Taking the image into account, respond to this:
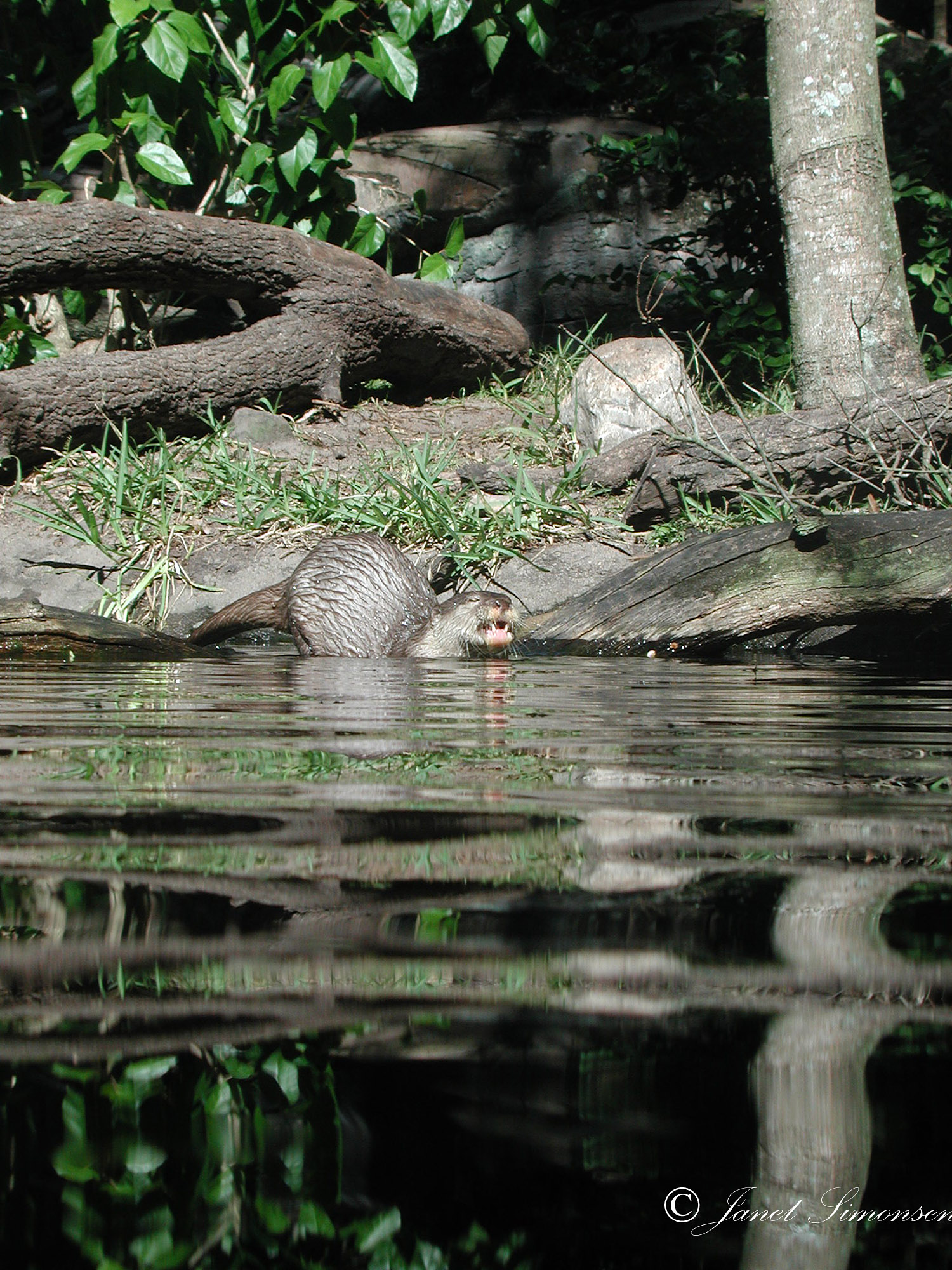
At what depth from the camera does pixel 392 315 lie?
20.7 ft

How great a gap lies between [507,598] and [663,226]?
506cm

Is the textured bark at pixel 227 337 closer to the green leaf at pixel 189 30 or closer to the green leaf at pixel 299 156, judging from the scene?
the green leaf at pixel 299 156

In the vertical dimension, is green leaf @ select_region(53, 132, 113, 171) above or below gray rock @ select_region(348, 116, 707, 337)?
below

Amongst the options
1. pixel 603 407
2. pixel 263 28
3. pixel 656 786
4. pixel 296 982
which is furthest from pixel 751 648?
pixel 263 28

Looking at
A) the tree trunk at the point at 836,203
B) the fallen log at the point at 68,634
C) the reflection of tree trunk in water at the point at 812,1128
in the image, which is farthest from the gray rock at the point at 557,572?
the reflection of tree trunk in water at the point at 812,1128

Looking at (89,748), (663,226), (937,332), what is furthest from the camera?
(663,226)

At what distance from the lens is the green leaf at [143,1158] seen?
13.4 inches

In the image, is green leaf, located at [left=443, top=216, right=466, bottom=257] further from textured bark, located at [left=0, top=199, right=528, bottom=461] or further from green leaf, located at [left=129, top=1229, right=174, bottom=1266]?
green leaf, located at [left=129, top=1229, right=174, bottom=1266]

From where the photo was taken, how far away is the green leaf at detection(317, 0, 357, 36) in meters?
5.66

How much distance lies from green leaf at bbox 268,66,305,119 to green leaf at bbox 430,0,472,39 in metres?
0.79

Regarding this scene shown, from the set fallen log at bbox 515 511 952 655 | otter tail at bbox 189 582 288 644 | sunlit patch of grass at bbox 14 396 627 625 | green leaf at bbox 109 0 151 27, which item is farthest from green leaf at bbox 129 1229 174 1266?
green leaf at bbox 109 0 151 27

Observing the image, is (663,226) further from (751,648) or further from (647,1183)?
(647,1183)

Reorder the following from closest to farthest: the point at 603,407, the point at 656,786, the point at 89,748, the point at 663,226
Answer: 1. the point at 656,786
2. the point at 89,748
3. the point at 603,407
4. the point at 663,226
